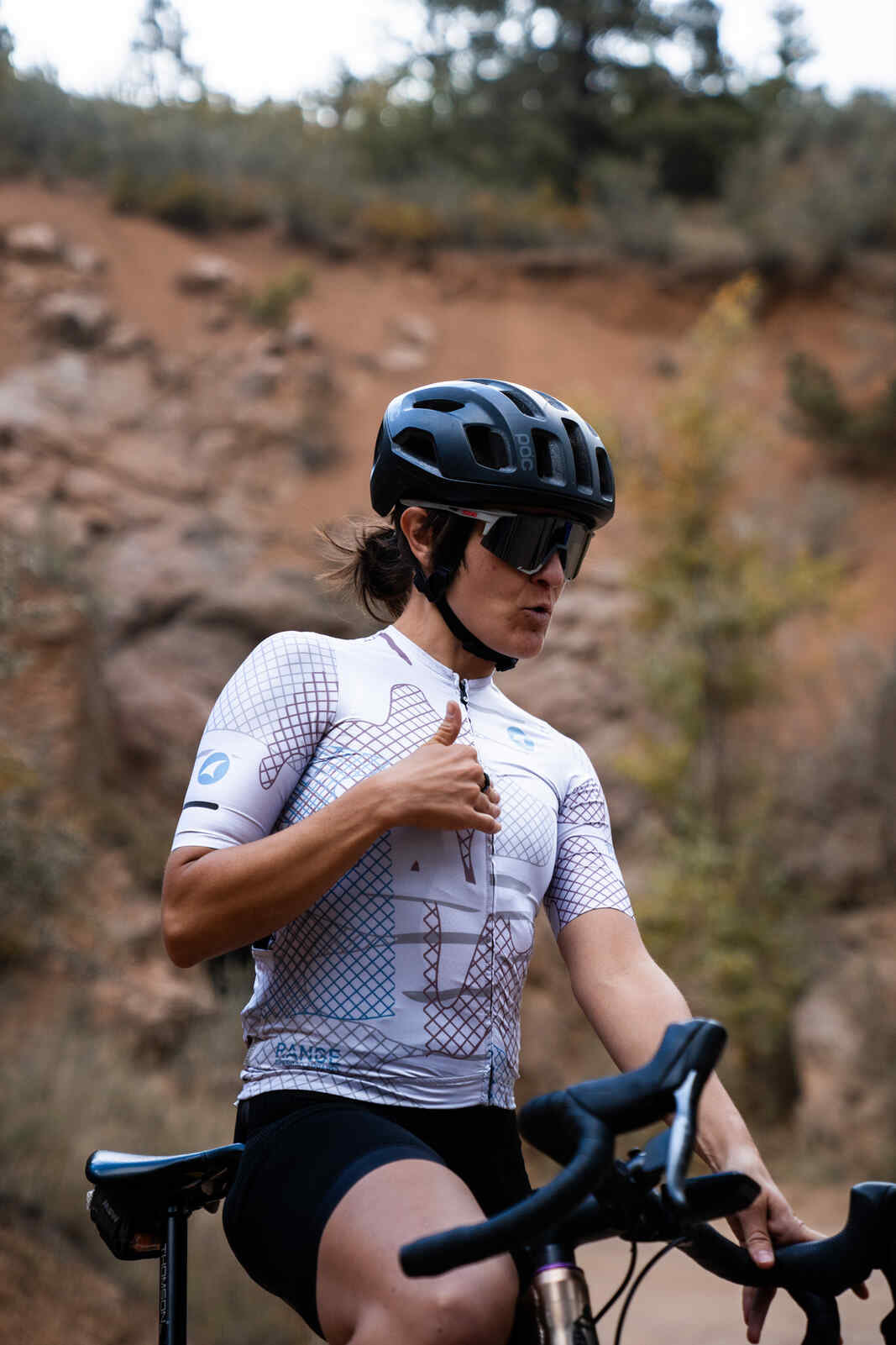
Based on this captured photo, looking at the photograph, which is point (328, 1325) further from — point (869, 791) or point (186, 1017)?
point (869, 791)

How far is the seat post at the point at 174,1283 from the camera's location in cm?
215

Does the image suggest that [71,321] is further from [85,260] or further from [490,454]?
[490,454]

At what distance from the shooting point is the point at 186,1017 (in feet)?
35.5

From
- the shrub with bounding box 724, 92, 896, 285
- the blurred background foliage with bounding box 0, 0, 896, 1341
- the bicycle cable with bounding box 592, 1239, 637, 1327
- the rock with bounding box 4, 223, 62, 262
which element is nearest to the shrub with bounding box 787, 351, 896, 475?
the blurred background foliage with bounding box 0, 0, 896, 1341

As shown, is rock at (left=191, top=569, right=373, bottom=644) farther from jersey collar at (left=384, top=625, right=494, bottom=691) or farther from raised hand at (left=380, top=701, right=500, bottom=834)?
raised hand at (left=380, top=701, right=500, bottom=834)

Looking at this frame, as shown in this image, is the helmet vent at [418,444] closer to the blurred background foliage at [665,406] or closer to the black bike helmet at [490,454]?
the black bike helmet at [490,454]

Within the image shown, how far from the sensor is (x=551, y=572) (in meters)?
2.48

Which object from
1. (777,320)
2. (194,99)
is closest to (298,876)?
(777,320)

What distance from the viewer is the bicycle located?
1.44m

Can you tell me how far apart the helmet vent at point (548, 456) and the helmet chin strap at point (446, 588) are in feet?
0.59

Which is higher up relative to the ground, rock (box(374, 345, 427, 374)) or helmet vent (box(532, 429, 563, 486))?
rock (box(374, 345, 427, 374))

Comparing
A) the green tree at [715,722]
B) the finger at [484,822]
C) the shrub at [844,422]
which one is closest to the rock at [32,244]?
the green tree at [715,722]

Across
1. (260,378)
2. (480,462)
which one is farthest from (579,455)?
(260,378)

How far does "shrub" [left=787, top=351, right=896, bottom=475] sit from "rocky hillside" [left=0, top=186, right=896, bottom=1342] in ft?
1.35
